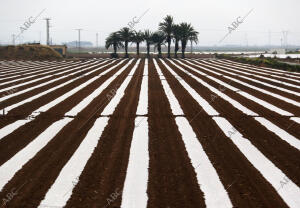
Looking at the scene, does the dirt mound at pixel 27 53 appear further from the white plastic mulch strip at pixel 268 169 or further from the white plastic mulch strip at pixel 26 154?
the white plastic mulch strip at pixel 268 169

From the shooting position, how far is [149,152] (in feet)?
28.3

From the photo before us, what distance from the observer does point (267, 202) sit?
596 centimetres

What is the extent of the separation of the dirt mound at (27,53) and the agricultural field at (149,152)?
4492 cm

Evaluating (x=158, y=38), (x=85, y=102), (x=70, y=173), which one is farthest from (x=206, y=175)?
(x=158, y=38)

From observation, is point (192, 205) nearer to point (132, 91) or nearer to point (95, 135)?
point (95, 135)

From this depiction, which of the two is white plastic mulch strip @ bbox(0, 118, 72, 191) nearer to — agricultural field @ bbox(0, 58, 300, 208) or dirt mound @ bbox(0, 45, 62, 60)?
agricultural field @ bbox(0, 58, 300, 208)

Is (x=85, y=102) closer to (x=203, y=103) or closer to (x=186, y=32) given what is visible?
(x=203, y=103)

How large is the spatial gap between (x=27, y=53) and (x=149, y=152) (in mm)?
58103

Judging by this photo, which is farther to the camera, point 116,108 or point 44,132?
point 116,108

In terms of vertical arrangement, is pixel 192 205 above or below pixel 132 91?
below

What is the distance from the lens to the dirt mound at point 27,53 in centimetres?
5784

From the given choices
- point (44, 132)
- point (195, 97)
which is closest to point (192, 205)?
point (44, 132)

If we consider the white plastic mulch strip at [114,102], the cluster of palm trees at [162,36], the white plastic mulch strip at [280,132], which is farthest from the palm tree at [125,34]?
the white plastic mulch strip at [280,132]

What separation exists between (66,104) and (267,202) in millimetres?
11433
